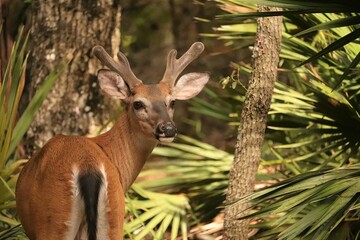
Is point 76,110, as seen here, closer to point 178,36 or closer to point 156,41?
point 178,36

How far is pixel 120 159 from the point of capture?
6.97m

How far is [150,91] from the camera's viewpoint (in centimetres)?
723

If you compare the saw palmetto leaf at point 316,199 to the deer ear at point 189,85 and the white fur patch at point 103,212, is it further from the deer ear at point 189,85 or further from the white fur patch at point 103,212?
the deer ear at point 189,85

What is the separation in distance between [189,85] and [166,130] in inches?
33.8

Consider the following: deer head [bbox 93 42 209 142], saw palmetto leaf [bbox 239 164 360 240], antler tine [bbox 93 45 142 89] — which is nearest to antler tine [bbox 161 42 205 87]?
deer head [bbox 93 42 209 142]

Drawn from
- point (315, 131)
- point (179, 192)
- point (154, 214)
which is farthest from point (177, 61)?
point (179, 192)

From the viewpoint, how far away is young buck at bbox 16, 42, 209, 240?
5945 millimetres

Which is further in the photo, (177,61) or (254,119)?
(177,61)

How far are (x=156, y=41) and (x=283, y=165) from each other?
769cm

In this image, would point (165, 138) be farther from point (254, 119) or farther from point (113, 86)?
point (113, 86)

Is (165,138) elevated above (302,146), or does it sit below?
above

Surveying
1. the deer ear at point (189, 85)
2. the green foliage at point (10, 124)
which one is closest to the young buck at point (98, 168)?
the deer ear at point (189, 85)

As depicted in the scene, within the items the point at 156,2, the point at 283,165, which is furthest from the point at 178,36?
the point at 283,165

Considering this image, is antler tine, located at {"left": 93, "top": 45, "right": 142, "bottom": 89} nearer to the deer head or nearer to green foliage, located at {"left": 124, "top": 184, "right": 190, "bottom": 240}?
the deer head
